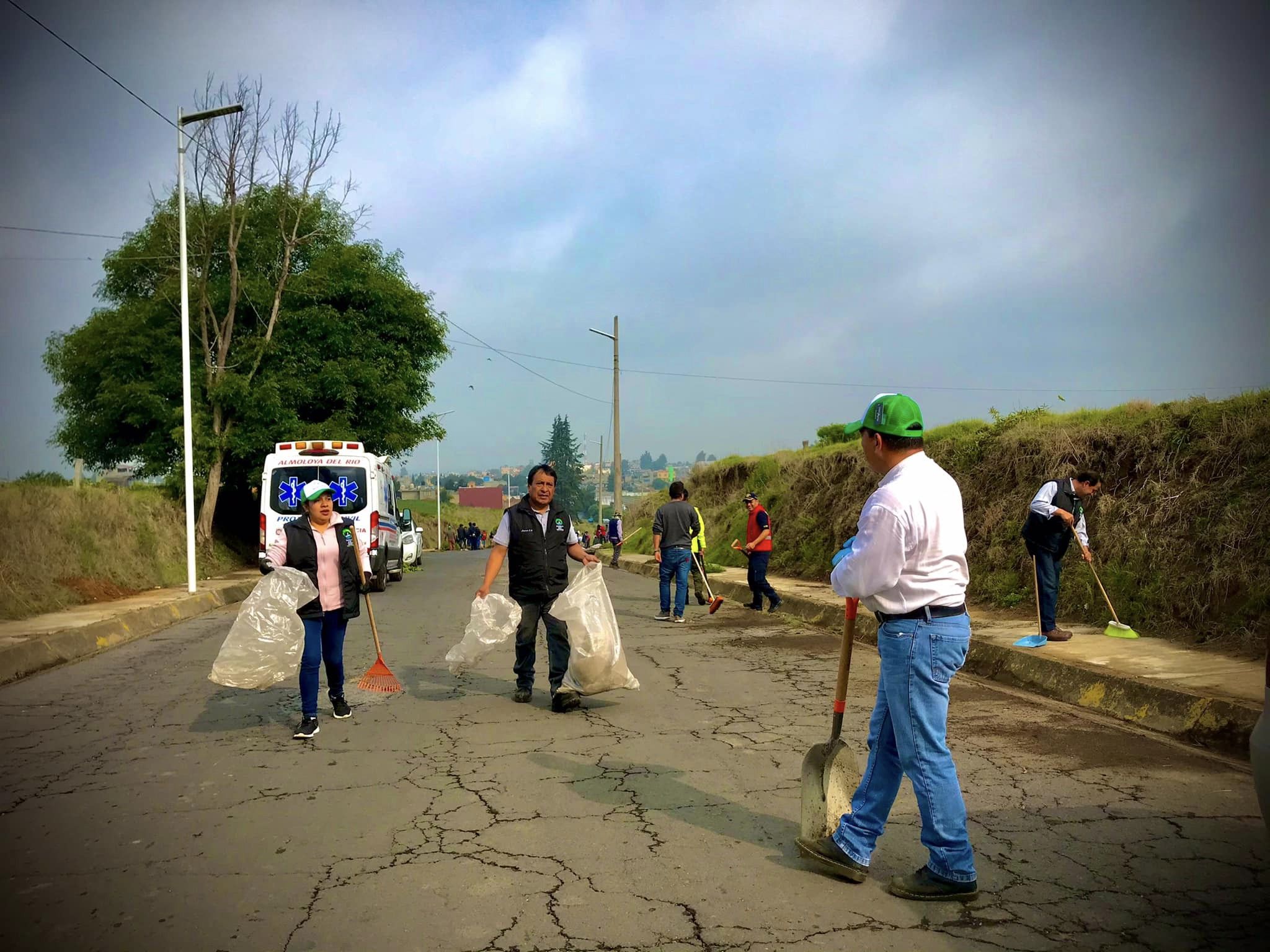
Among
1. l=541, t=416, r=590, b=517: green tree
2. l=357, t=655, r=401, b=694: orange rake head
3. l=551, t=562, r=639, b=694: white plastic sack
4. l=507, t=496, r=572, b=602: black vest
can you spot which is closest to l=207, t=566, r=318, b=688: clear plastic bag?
l=357, t=655, r=401, b=694: orange rake head

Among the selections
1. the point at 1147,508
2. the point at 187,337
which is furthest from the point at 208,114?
the point at 1147,508

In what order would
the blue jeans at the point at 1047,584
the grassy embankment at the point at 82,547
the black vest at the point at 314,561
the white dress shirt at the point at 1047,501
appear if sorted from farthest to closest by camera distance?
the grassy embankment at the point at 82,547 < the blue jeans at the point at 1047,584 < the white dress shirt at the point at 1047,501 < the black vest at the point at 314,561

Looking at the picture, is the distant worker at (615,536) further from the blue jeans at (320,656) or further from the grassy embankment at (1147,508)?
the blue jeans at (320,656)

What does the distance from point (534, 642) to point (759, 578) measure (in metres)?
6.92

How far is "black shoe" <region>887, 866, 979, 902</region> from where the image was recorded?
383cm

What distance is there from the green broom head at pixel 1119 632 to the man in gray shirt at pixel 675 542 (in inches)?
210

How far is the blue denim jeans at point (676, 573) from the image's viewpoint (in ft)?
44.0

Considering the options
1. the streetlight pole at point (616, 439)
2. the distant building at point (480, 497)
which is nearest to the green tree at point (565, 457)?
the distant building at point (480, 497)

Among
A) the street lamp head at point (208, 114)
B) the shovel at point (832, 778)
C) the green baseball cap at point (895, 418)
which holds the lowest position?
the shovel at point (832, 778)

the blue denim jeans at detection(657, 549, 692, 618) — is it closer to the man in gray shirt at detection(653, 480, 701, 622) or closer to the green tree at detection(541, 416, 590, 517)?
the man in gray shirt at detection(653, 480, 701, 622)

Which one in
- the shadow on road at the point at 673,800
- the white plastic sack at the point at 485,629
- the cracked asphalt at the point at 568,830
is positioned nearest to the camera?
the cracked asphalt at the point at 568,830

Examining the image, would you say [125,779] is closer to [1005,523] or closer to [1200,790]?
[1200,790]

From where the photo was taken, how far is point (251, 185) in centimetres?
2456

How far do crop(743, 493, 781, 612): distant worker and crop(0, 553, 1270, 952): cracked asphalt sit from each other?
550cm
